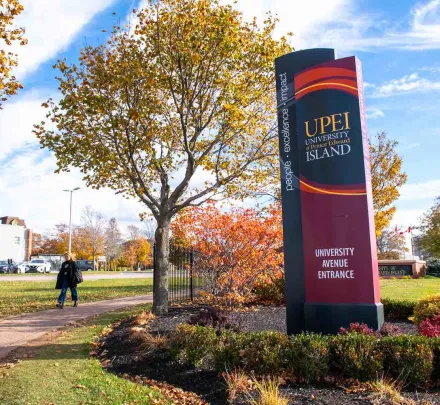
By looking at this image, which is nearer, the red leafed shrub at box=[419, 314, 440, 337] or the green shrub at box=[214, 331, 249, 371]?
the green shrub at box=[214, 331, 249, 371]

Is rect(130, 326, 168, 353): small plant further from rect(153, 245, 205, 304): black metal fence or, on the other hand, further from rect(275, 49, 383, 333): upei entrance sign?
rect(153, 245, 205, 304): black metal fence

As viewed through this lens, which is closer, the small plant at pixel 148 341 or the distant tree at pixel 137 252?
the small plant at pixel 148 341

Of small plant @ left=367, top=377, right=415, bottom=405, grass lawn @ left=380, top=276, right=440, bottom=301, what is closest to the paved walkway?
small plant @ left=367, top=377, right=415, bottom=405

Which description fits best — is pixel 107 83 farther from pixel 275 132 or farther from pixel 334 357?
pixel 334 357

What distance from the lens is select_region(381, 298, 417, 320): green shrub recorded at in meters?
9.52

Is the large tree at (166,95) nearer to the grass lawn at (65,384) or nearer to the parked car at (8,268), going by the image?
the grass lawn at (65,384)

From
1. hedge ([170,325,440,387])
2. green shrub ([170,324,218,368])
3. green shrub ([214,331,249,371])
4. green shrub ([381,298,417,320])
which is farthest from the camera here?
green shrub ([381,298,417,320])

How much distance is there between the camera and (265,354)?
17.4ft

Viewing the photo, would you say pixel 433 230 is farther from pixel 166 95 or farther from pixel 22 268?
pixel 22 268

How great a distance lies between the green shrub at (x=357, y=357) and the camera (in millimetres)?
4953

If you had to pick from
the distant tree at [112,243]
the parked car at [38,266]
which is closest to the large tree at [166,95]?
the parked car at [38,266]

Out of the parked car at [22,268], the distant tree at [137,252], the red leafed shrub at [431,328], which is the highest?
the distant tree at [137,252]

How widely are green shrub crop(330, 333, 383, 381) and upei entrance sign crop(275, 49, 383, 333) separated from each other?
5.25 feet

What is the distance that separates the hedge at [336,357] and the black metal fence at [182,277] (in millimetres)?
6663
